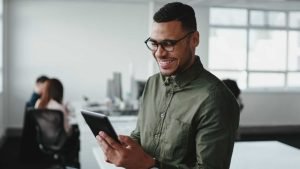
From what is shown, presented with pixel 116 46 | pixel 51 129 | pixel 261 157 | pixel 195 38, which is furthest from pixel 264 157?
pixel 116 46

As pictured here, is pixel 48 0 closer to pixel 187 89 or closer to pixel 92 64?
pixel 92 64

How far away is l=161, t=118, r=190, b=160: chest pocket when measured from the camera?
1.48m

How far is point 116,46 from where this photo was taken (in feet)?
25.8

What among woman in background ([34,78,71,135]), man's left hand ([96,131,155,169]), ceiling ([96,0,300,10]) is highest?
ceiling ([96,0,300,10])

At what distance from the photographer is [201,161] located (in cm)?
140

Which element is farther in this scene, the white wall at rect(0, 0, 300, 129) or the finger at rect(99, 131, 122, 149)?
the white wall at rect(0, 0, 300, 129)

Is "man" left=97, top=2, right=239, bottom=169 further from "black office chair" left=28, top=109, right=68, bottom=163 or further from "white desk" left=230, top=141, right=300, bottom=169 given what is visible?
"black office chair" left=28, top=109, right=68, bottom=163

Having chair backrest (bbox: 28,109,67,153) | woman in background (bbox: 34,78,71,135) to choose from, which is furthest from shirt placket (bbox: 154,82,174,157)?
woman in background (bbox: 34,78,71,135)

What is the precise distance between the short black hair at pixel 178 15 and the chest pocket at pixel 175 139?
1.23ft

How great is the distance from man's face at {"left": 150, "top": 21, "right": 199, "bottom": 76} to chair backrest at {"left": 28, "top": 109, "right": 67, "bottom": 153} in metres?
2.89

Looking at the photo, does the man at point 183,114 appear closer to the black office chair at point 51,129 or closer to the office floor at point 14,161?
the black office chair at point 51,129

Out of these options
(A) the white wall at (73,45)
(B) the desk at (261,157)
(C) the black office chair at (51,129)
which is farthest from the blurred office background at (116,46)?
(B) the desk at (261,157)

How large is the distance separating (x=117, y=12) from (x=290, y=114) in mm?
4452

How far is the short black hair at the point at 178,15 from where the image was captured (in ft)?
4.79
